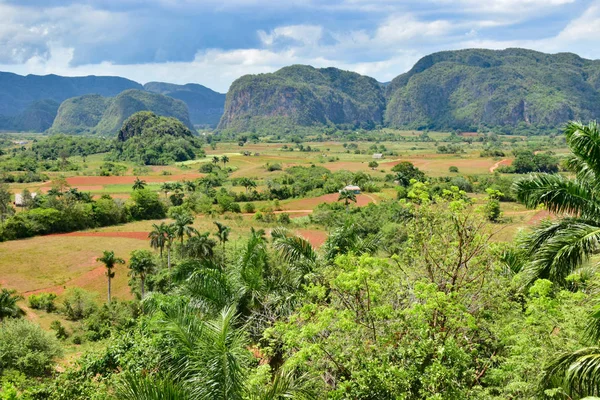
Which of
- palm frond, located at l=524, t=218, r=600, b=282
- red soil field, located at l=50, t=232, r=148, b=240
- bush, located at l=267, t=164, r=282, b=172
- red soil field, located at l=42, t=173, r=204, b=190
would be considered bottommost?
red soil field, located at l=50, t=232, r=148, b=240

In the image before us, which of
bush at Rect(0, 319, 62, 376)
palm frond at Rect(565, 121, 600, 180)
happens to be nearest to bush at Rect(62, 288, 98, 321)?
bush at Rect(0, 319, 62, 376)

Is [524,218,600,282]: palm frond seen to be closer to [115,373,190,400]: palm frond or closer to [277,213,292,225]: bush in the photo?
[115,373,190,400]: palm frond

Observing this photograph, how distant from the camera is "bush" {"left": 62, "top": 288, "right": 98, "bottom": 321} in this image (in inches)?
1204

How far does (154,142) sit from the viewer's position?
442 feet

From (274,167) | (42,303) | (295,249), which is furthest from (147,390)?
(274,167)

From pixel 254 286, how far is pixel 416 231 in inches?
187

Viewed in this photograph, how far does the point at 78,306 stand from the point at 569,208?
29638 mm

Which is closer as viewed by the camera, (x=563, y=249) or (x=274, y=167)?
(x=563, y=249)

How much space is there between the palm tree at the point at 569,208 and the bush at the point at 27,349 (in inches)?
769

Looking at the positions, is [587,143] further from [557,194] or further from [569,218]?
[569,218]

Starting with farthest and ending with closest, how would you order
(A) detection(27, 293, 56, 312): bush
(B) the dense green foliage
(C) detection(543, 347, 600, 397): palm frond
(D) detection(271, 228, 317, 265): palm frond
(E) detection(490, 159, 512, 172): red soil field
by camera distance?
1. (B) the dense green foliage
2. (E) detection(490, 159, 512, 172): red soil field
3. (A) detection(27, 293, 56, 312): bush
4. (D) detection(271, 228, 317, 265): palm frond
5. (C) detection(543, 347, 600, 397): palm frond

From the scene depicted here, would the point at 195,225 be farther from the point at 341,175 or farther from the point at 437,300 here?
the point at 437,300

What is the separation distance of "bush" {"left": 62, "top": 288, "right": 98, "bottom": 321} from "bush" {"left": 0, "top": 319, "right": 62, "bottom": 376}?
28.1 ft

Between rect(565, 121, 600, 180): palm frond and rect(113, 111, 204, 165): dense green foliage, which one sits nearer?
rect(565, 121, 600, 180): palm frond
